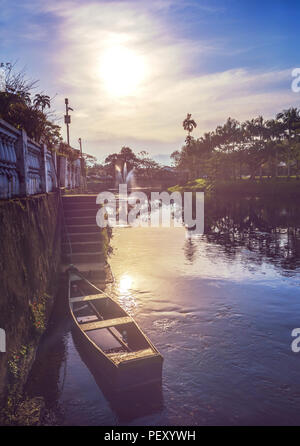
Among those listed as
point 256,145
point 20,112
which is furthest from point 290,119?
point 20,112

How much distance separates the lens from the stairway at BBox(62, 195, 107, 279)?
1676 centimetres

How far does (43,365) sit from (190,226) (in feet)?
93.0

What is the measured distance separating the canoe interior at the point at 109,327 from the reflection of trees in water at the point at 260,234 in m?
11.4

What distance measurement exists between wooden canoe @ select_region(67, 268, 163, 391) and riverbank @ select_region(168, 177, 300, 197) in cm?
5984

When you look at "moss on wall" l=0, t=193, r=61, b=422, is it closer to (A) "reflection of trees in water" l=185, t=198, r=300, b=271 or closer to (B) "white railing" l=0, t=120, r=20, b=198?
(B) "white railing" l=0, t=120, r=20, b=198

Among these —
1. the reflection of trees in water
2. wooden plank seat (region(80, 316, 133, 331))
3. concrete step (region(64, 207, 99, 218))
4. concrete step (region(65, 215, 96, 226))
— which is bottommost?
the reflection of trees in water

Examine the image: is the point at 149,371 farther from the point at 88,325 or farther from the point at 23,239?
the point at 23,239

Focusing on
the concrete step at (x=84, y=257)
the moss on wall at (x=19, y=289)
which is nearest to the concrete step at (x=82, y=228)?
the concrete step at (x=84, y=257)

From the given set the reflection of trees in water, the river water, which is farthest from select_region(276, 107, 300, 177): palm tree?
the river water

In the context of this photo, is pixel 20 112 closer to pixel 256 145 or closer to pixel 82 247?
pixel 82 247

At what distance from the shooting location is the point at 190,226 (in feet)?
118

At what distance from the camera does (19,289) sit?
25.1 feet

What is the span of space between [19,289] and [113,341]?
3189 millimetres
